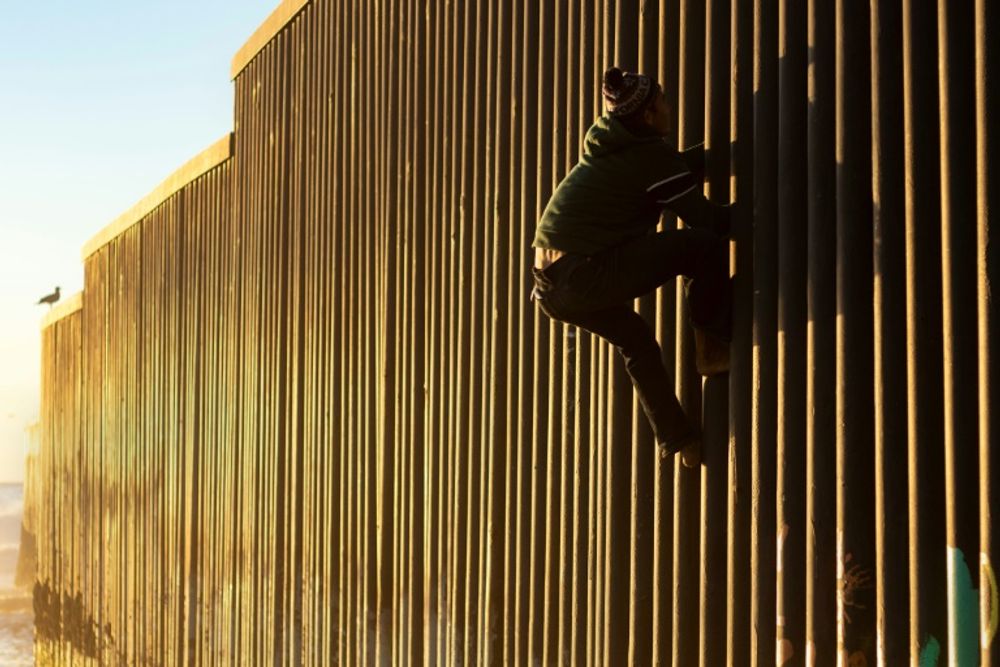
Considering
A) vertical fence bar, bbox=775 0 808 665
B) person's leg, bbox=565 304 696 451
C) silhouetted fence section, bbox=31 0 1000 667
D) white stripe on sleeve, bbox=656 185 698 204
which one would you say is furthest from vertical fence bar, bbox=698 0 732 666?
vertical fence bar, bbox=775 0 808 665

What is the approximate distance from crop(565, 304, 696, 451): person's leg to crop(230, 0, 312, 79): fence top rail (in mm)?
5109

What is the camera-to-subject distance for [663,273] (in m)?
4.58

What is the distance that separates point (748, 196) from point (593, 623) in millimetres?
1886

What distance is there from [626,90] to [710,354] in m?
0.98

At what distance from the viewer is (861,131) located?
4.11 metres

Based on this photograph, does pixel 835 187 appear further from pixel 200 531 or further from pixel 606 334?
pixel 200 531

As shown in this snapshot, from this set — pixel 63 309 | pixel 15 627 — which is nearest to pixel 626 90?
pixel 63 309

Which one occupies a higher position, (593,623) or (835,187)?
(835,187)

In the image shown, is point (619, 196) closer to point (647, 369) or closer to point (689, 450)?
point (647, 369)

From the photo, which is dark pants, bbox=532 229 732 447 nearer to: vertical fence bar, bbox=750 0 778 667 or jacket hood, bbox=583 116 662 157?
vertical fence bar, bbox=750 0 778 667

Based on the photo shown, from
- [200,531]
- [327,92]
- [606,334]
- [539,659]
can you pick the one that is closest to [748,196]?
[606,334]

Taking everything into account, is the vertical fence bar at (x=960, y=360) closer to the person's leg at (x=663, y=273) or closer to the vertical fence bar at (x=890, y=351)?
the vertical fence bar at (x=890, y=351)

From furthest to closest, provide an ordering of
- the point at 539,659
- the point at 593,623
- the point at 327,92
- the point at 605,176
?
the point at 327,92, the point at 539,659, the point at 593,623, the point at 605,176

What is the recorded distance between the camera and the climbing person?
450cm
